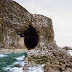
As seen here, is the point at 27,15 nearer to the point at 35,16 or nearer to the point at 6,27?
the point at 35,16

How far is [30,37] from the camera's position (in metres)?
28.4

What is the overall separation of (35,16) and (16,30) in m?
3.78

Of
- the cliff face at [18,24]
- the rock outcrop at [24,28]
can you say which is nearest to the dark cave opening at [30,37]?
the rock outcrop at [24,28]

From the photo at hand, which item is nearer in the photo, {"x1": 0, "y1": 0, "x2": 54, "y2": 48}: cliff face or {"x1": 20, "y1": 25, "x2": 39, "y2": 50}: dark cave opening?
{"x1": 0, "y1": 0, "x2": 54, "y2": 48}: cliff face

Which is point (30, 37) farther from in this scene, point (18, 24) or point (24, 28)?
point (18, 24)

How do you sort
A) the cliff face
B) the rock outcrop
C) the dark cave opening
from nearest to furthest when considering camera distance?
the rock outcrop → the cliff face → the dark cave opening

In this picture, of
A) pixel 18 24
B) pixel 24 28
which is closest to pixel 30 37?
pixel 24 28

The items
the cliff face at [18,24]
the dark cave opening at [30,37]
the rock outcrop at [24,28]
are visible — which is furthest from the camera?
the dark cave opening at [30,37]

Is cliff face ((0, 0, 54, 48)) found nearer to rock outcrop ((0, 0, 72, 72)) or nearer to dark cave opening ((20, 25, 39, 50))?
rock outcrop ((0, 0, 72, 72))

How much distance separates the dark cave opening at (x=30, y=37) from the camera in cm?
2678

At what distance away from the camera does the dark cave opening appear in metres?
26.8

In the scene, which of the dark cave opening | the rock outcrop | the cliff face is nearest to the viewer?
the rock outcrop

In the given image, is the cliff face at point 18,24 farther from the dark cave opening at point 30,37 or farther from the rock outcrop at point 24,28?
the dark cave opening at point 30,37

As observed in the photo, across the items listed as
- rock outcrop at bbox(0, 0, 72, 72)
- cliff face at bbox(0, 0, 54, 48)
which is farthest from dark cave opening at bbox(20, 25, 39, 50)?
cliff face at bbox(0, 0, 54, 48)
